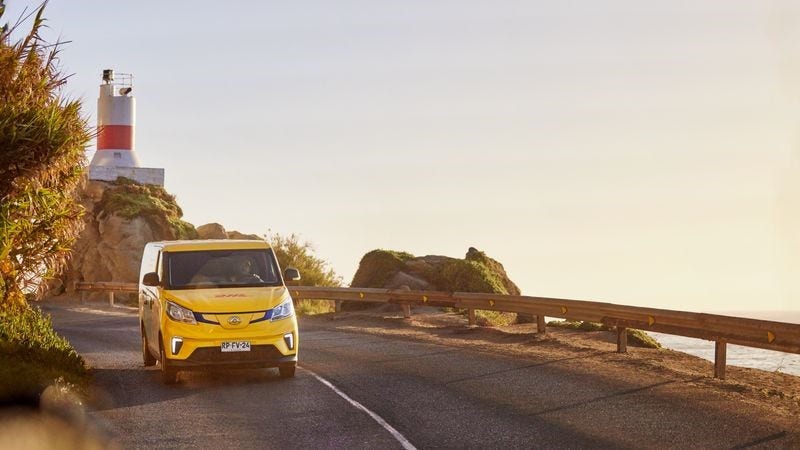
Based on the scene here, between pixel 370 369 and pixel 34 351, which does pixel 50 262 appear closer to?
pixel 34 351

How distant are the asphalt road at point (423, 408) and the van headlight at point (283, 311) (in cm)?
94

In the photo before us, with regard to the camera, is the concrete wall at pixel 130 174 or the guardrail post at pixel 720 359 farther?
the concrete wall at pixel 130 174

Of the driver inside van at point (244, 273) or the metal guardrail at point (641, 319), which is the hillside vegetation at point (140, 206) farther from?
the driver inside van at point (244, 273)

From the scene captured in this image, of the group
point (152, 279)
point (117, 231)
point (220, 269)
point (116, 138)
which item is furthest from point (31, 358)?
point (116, 138)

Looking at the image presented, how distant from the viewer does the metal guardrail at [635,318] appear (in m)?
14.3

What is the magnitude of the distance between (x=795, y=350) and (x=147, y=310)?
9.80m

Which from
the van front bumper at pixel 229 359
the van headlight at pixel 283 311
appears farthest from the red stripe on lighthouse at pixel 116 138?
the van front bumper at pixel 229 359

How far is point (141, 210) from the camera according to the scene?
4497 cm

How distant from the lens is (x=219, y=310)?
15344 millimetres

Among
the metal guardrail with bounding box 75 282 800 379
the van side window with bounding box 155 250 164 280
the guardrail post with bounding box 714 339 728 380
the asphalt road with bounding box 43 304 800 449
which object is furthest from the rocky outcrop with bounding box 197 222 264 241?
the guardrail post with bounding box 714 339 728 380

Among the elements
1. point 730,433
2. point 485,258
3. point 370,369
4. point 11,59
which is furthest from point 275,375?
point 485,258

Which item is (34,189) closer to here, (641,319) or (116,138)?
(641,319)

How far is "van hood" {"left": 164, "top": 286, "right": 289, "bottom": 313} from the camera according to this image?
15.4 meters

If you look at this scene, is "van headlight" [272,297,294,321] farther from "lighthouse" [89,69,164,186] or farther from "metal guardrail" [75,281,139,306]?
"lighthouse" [89,69,164,186]
